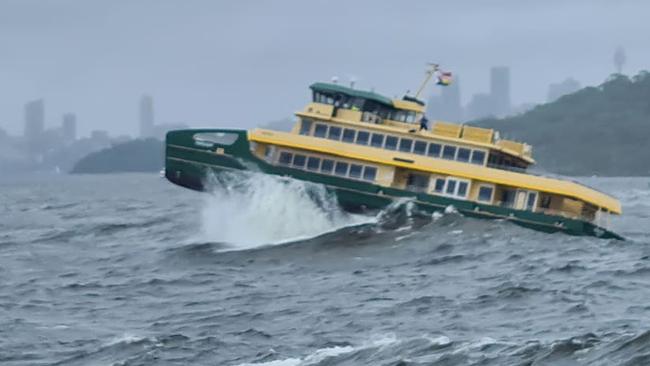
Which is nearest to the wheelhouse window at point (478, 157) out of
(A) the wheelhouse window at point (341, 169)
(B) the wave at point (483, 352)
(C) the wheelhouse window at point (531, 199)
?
(C) the wheelhouse window at point (531, 199)

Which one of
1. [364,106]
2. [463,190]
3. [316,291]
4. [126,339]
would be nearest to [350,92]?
[364,106]

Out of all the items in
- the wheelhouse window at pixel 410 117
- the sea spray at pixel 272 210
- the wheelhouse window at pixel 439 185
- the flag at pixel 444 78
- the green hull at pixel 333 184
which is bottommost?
the sea spray at pixel 272 210

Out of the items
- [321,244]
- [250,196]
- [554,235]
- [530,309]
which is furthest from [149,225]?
[530,309]

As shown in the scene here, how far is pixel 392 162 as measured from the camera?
6588 cm

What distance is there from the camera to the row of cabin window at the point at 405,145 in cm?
6669

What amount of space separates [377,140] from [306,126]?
348 centimetres

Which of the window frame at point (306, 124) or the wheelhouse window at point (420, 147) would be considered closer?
the wheelhouse window at point (420, 147)

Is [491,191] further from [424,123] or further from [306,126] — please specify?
[306,126]

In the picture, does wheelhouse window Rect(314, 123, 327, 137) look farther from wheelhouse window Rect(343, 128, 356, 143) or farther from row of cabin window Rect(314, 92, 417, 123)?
row of cabin window Rect(314, 92, 417, 123)

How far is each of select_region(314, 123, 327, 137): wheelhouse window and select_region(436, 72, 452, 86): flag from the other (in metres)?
7.59

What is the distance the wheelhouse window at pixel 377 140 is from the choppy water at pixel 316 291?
331 centimetres

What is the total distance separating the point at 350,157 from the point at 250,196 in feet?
15.7

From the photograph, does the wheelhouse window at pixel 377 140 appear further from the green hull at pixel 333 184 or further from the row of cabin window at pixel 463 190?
the row of cabin window at pixel 463 190

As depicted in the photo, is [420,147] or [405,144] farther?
[405,144]
